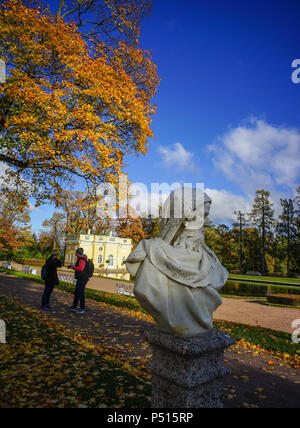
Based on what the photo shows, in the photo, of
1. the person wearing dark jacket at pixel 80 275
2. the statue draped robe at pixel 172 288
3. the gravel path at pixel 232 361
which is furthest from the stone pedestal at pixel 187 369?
the person wearing dark jacket at pixel 80 275

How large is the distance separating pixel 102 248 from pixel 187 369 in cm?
4498

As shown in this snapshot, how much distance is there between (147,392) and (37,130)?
24.3 feet

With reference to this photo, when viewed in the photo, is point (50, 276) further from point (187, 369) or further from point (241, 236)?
point (241, 236)

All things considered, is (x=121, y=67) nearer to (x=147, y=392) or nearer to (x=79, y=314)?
(x=79, y=314)

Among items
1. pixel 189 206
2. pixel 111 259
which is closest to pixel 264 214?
pixel 111 259

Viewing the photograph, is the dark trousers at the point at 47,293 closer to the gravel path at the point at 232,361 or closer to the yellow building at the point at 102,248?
the gravel path at the point at 232,361

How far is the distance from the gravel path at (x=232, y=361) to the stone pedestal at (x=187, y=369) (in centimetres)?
109

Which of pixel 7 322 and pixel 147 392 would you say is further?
pixel 7 322

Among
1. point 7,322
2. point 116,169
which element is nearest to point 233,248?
point 116,169

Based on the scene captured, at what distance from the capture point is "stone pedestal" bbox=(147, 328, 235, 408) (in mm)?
2275

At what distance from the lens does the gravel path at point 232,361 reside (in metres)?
3.42

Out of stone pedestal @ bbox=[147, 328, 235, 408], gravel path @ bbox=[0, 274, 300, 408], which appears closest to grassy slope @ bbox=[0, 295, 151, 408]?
gravel path @ bbox=[0, 274, 300, 408]

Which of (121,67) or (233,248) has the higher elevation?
(121,67)

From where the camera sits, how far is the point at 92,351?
15.8 feet
